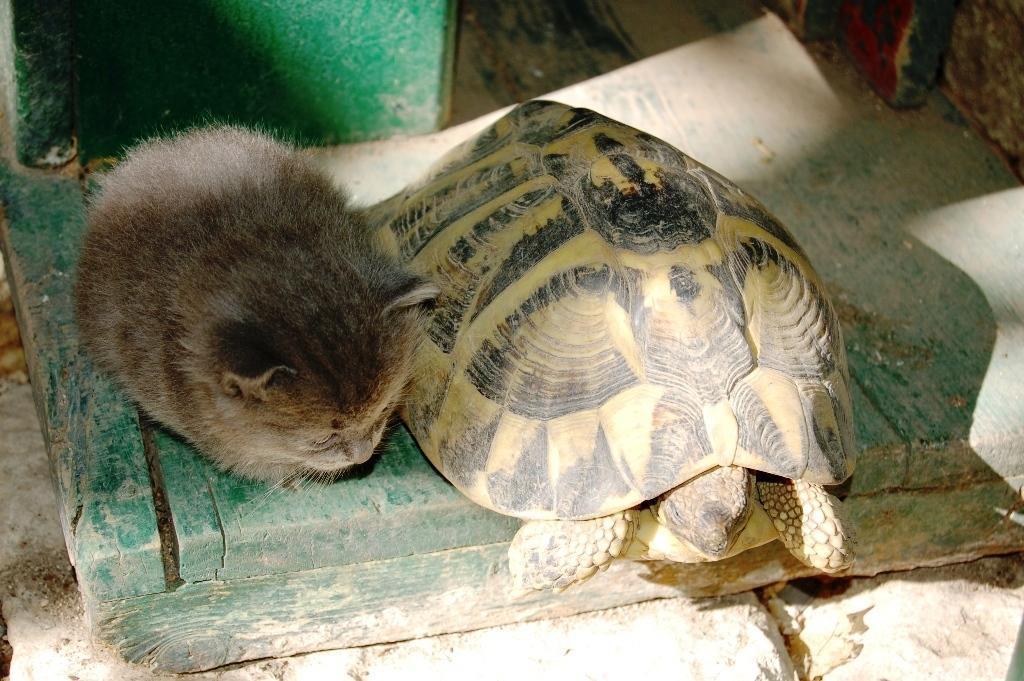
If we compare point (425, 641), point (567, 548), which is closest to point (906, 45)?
point (567, 548)

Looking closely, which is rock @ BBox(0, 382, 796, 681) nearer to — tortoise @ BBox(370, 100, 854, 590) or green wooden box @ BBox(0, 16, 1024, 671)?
green wooden box @ BBox(0, 16, 1024, 671)

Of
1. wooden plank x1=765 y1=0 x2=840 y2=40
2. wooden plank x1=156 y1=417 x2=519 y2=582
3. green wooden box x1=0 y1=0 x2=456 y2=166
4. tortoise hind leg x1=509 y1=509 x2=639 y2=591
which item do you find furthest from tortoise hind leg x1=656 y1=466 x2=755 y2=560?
wooden plank x1=765 y1=0 x2=840 y2=40

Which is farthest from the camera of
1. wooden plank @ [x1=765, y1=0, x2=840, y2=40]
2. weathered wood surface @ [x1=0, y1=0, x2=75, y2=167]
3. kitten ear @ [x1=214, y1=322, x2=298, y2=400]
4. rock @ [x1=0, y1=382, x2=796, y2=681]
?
wooden plank @ [x1=765, y1=0, x2=840, y2=40]

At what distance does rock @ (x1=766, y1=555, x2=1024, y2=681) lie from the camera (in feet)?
11.5

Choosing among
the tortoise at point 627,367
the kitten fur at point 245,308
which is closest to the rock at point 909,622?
the tortoise at point 627,367

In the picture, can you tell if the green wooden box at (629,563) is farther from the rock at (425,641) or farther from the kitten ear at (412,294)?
the kitten ear at (412,294)

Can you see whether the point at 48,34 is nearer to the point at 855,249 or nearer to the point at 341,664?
the point at 341,664

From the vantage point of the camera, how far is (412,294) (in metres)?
2.79

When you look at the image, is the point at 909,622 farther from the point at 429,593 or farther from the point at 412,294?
the point at 412,294

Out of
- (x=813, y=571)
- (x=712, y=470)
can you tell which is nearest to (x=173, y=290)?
(x=712, y=470)

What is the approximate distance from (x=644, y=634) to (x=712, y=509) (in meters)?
0.85

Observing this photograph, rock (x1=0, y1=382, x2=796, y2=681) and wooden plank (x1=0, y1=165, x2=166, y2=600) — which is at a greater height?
wooden plank (x1=0, y1=165, x2=166, y2=600)

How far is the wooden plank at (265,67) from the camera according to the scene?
12.2 ft

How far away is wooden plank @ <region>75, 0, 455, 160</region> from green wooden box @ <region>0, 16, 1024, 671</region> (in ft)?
0.50
